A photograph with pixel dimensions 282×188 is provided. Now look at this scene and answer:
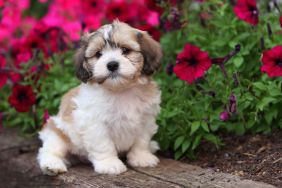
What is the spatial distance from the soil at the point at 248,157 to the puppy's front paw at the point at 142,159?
0.43 metres

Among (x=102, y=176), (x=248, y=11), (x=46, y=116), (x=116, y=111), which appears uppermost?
(x=248, y=11)

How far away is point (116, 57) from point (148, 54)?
349 mm

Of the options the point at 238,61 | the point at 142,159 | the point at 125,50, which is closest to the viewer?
the point at 125,50

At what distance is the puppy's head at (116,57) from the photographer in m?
4.72

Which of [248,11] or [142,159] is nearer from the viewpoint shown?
[142,159]

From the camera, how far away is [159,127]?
19.5 feet

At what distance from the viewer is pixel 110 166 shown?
5.08 metres

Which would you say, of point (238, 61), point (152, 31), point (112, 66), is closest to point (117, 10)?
point (152, 31)

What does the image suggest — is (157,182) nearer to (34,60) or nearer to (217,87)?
(217,87)

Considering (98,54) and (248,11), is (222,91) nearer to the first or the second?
(248,11)

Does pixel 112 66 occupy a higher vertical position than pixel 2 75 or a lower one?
higher

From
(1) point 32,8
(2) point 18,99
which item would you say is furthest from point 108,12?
(1) point 32,8

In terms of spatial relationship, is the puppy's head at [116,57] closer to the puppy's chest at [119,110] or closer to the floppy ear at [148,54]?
the floppy ear at [148,54]

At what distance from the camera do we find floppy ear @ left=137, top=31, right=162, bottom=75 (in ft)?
16.2
